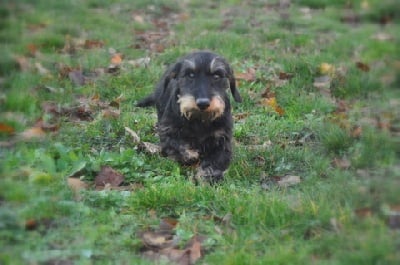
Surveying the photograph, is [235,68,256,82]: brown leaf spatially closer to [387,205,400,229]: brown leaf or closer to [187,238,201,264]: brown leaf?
[187,238,201,264]: brown leaf

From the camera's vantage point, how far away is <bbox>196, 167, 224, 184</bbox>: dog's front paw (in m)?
5.69

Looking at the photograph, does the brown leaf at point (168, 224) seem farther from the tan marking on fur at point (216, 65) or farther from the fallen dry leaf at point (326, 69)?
the fallen dry leaf at point (326, 69)

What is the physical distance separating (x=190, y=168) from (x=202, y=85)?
0.74 m

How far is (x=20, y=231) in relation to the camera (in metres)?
4.14

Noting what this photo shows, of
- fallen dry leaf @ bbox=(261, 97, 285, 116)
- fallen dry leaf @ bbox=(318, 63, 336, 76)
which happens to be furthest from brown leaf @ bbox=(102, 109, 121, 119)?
fallen dry leaf @ bbox=(318, 63, 336, 76)

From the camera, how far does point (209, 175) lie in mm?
5777

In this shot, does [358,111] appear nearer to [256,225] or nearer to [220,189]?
[220,189]

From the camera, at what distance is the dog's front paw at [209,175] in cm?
569

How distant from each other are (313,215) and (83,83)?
444 centimetres

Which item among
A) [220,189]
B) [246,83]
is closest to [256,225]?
[220,189]

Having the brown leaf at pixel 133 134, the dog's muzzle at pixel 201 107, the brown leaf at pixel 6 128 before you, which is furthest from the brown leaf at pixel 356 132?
the brown leaf at pixel 6 128

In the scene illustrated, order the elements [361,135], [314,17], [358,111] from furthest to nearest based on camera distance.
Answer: [314,17] → [358,111] → [361,135]

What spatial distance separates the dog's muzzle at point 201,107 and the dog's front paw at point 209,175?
0.45m

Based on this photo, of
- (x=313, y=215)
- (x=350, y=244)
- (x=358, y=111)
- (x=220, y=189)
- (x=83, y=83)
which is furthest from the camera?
(x=83, y=83)
